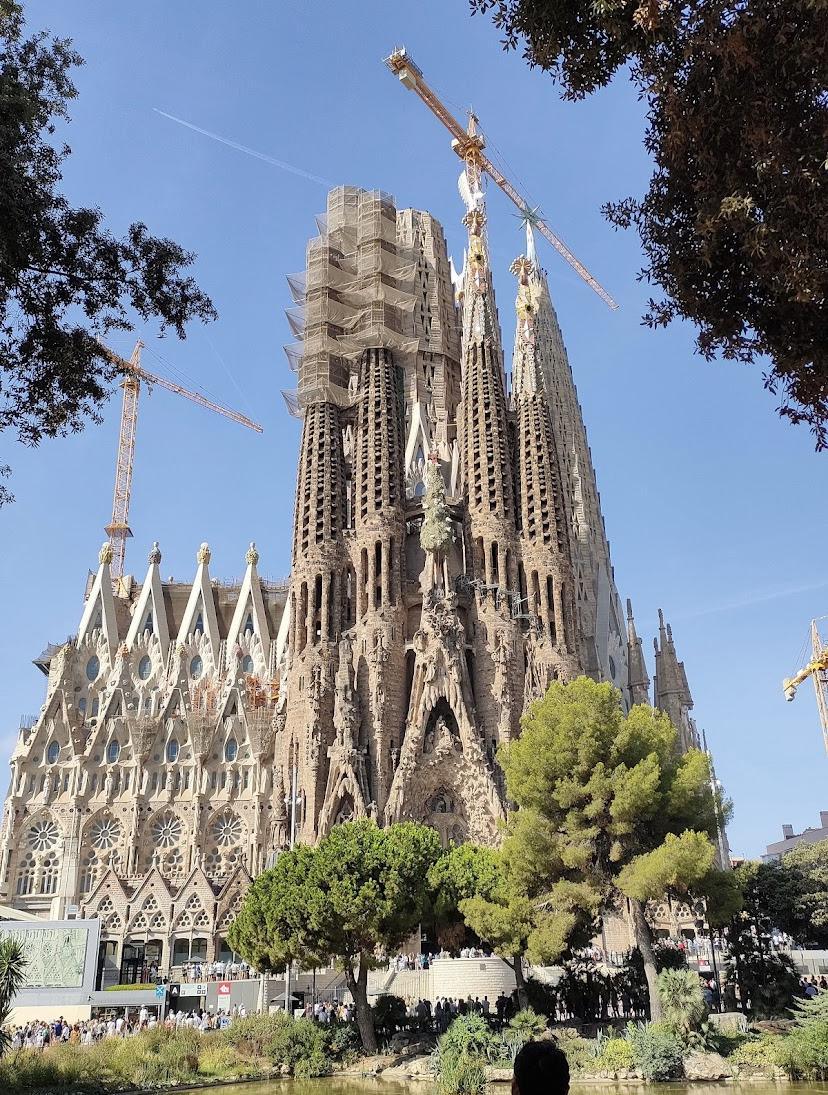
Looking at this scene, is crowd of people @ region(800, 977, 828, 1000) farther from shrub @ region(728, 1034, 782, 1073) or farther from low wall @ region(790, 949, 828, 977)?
low wall @ region(790, 949, 828, 977)

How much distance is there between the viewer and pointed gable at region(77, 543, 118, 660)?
194ft

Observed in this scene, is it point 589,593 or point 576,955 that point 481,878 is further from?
point 589,593

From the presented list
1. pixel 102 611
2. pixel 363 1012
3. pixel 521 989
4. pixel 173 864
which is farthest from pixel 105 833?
pixel 521 989

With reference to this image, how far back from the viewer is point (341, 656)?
46.7 m

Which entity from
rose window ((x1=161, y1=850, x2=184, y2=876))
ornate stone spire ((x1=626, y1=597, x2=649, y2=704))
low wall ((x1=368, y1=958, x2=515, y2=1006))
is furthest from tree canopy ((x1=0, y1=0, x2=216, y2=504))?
ornate stone spire ((x1=626, y1=597, x2=649, y2=704))

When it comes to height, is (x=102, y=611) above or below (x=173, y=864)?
above

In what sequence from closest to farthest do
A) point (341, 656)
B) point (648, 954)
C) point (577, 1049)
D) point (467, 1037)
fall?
point (577, 1049) < point (467, 1037) < point (648, 954) < point (341, 656)

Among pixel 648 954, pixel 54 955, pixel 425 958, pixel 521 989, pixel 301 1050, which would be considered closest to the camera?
pixel 301 1050

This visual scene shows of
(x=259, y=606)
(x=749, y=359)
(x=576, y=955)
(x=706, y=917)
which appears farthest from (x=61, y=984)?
(x=259, y=606)

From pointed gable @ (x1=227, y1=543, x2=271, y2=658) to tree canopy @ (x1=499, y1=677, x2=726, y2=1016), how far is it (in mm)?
36900

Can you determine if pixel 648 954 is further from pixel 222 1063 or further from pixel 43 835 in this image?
pixel 43 835

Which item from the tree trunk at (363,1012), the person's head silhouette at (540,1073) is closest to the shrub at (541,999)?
the tree trunk at (363,1012)

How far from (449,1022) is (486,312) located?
133ft

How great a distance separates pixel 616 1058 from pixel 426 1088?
3938mm
